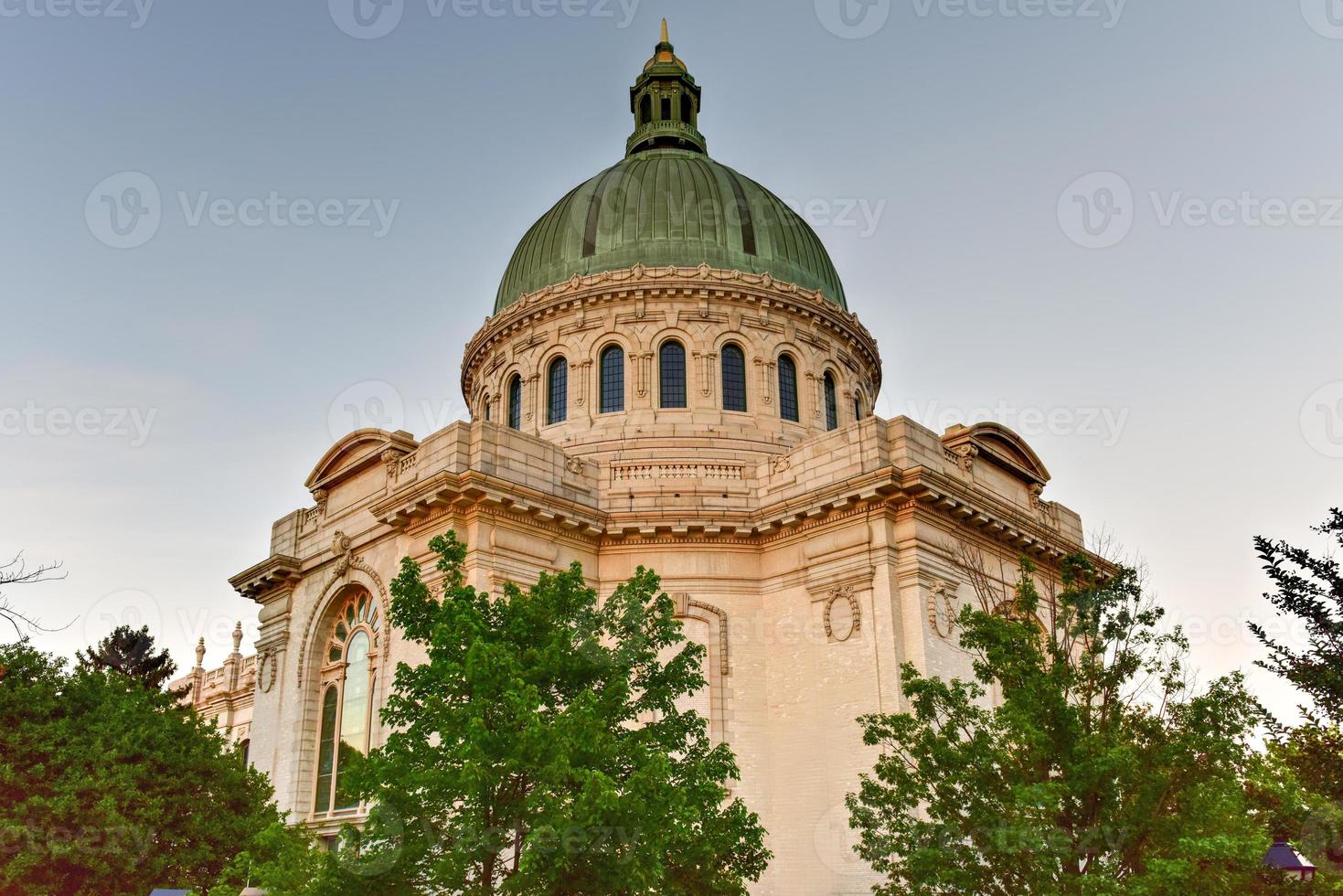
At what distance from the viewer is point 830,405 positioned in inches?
1458

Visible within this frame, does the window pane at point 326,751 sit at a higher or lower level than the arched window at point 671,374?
lower

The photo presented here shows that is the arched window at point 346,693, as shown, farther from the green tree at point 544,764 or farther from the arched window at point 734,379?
the arched window at point 734,379

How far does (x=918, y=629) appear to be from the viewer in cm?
2436

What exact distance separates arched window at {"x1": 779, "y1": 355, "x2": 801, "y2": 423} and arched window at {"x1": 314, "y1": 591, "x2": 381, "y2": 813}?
14.1 meters

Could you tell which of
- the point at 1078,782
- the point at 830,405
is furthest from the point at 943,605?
the point at 830,405

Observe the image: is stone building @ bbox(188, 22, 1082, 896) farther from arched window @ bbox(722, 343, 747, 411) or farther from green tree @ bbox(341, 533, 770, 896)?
green tree @ bbox(341, 533, 770, 896)

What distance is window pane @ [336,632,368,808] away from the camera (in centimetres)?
2756

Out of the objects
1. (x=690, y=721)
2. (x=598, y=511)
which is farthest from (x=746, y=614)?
(x=690, y=721)

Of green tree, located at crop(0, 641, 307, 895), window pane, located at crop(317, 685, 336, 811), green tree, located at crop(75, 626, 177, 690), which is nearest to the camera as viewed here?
green tree, located at crop(0, 641, 307, 895)

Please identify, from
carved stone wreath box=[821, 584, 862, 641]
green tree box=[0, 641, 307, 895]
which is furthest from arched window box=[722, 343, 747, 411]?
green tree box=[0, 641, 307, 895]

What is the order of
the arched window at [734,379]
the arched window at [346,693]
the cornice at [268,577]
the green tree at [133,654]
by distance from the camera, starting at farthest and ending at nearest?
the green tree at [133,654]
the arched window at [734,379]
the cornice at [268,577]
the arched window at [346,693]

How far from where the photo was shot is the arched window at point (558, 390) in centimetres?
3569

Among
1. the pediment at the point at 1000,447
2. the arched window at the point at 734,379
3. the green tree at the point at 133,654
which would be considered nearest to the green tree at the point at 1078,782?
the pediment at the point at 1000,447

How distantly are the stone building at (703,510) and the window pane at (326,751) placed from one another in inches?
2.4
